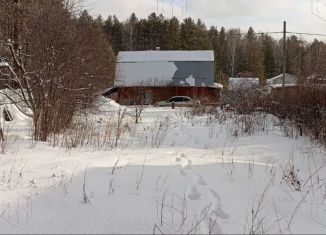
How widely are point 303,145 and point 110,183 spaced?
5465 millimetres

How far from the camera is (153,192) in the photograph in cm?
465

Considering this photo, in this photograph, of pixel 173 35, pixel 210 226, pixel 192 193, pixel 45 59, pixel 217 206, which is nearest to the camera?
pixel 210 226

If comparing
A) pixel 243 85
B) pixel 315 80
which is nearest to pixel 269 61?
pixel 243 85

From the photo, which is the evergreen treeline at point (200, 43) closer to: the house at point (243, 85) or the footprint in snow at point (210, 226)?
the house at point (243, 85)

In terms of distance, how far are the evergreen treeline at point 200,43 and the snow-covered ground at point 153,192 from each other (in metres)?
57.6

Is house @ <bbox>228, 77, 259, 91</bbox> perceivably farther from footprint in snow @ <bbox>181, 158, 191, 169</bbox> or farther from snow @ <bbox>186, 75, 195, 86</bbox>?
footprint in snow @ <bbox>181, 158, 191, 169</bbox>

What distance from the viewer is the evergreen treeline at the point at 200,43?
222 ft

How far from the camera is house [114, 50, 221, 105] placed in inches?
1721

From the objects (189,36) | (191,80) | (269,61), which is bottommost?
(191,80)

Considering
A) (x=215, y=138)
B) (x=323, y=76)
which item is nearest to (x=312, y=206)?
(x=215, y=138)

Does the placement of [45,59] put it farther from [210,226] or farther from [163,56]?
[163,56]

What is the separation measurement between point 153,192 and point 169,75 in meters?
40.3

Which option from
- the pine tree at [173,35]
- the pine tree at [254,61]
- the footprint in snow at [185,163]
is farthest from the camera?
the pine tree at [254,61]

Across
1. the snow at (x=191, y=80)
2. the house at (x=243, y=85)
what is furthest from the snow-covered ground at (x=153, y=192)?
the snow at (x=191, y=80)
